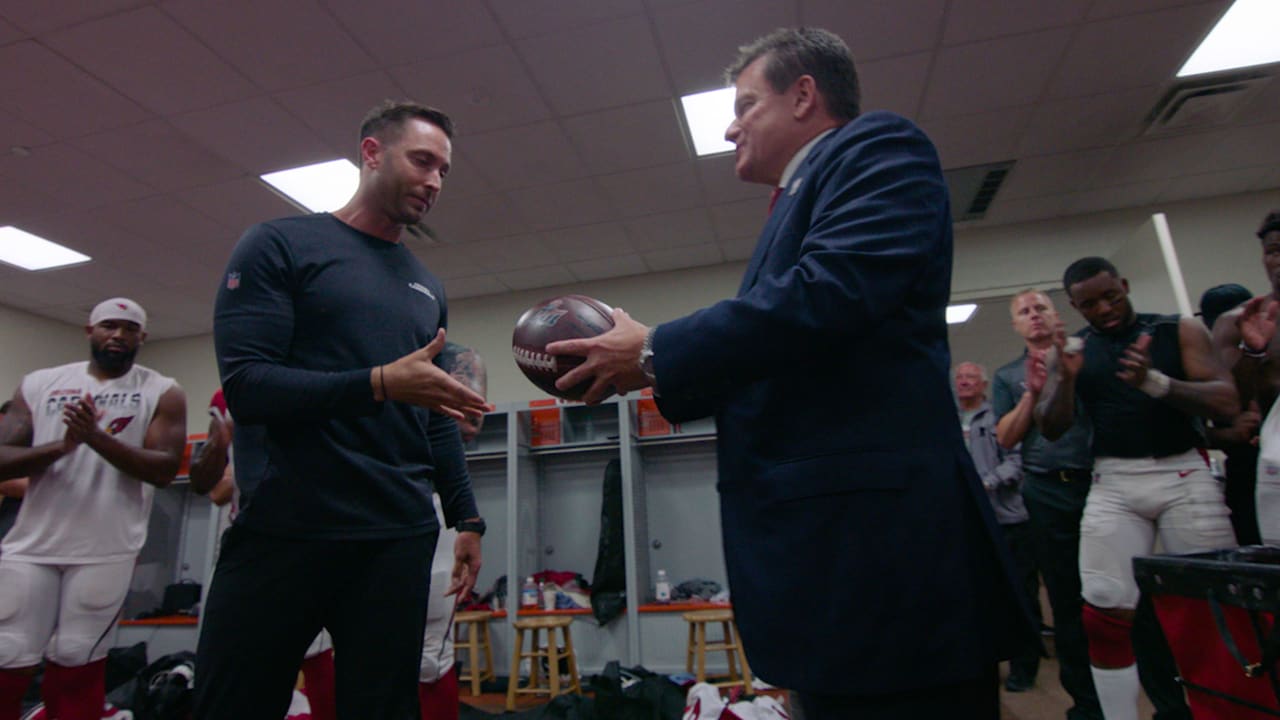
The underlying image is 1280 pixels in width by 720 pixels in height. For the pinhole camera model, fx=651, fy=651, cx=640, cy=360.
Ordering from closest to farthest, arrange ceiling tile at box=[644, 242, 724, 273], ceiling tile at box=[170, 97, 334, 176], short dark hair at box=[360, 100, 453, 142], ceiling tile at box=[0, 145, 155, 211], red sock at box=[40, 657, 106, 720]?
1. short dark hair at box=[360, 100, 453, 142]
2. red sock at box=[40, 657, 106, 720]
3. ceiling tile at box=[170, 97, 334, 176]
4. ceiling tile at box=[0, 145, 155, 211]
5. ceiling tile at box=[644, 242, 724, 273]

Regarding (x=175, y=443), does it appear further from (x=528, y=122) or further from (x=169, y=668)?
(x=528, y=122)

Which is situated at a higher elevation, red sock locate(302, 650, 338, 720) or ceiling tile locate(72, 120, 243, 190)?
ceiling tile locate(72, 120, 243, 190)

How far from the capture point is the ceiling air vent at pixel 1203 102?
397 cm

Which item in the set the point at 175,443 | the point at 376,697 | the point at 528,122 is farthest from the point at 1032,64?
the point at 175,443

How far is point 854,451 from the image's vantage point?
2.69 ft

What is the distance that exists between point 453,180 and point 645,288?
2453 mm

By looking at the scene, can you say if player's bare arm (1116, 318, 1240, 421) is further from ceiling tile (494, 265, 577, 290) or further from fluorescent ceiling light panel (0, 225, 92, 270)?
fluorescent ceiling light panel (0, 225, 92, 270)

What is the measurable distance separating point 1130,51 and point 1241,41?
63 centimetres

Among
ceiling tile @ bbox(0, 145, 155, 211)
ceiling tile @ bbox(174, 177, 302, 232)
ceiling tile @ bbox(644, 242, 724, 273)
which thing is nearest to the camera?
ceiling tile @ bbox(0, 145, 155, 211)

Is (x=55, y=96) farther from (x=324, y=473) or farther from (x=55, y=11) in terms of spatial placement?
(x=324, y=473)

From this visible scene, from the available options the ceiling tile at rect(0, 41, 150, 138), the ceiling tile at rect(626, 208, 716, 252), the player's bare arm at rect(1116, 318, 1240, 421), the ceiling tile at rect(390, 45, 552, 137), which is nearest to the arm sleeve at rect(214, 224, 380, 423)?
the player's bare arm at rect(1116, 318, 1240, 421)

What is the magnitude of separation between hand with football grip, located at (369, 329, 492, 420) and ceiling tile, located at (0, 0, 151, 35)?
306cm

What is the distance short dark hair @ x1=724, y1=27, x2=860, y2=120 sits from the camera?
1140 mm

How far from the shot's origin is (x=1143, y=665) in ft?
8.40
